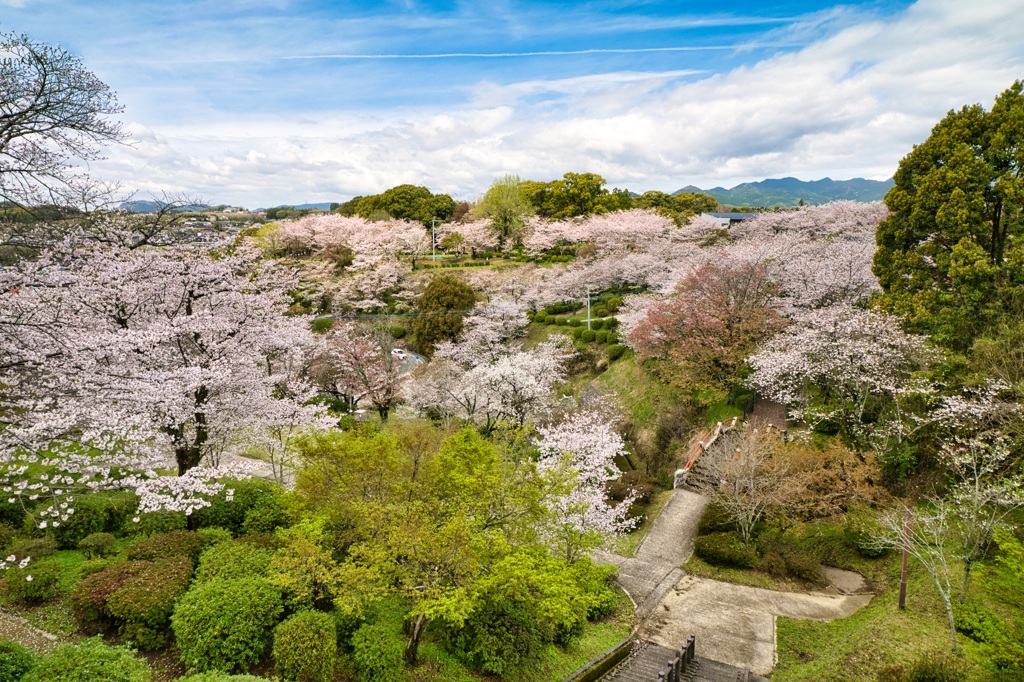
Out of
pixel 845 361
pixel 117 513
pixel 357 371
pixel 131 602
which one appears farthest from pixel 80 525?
pixel 845 361

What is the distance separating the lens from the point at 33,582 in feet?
34.1

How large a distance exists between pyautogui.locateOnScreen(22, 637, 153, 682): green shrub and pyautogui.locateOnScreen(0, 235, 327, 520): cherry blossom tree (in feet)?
10.3

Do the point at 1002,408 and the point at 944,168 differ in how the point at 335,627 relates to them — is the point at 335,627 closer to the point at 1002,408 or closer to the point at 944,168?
the point at 1002,408

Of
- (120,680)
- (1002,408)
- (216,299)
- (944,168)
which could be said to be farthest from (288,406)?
(944,168)

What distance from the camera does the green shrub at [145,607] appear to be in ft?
31.2

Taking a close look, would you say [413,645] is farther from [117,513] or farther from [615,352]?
[615,352]

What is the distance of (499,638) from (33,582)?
9452 mm

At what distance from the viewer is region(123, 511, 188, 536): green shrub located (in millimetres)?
13312

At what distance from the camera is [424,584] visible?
9.37m

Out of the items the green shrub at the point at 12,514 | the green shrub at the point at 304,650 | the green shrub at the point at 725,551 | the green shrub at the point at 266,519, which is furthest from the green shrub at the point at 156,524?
the green shrub at the point at 725,551

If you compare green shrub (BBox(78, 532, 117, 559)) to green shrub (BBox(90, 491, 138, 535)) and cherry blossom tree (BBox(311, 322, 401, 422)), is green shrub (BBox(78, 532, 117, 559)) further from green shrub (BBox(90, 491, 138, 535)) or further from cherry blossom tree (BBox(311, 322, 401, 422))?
cherry blossom tree (BBox(311, 322, 401, 422))

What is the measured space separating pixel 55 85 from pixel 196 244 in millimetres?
6694

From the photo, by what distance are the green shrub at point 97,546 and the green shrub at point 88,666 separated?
5.94 m

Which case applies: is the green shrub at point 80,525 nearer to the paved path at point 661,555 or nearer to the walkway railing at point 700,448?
the paved path at point 661,555
